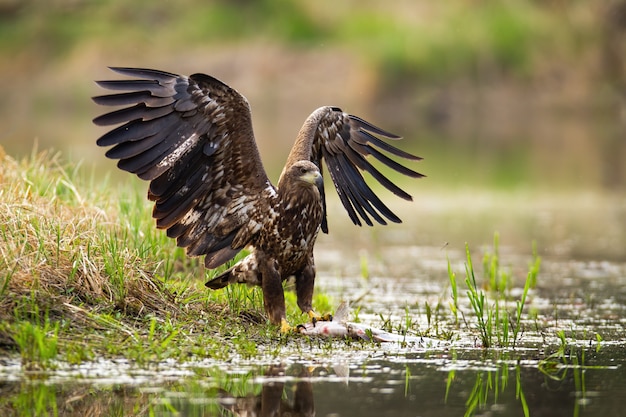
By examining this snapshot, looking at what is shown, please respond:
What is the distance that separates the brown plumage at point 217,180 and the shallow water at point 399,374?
0.70 meters

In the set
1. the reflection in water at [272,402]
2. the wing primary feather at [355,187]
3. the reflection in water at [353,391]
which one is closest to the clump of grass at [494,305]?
the reflection in water at [353,391]

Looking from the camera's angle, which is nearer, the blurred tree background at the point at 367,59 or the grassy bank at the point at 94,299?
the grassy bank at the point at 94,299

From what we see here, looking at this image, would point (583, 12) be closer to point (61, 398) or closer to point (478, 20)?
point (478, 20)

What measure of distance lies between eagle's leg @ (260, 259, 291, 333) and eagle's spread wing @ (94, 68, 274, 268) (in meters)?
0.29

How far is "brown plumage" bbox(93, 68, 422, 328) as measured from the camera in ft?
25.6

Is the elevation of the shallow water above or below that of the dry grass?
below

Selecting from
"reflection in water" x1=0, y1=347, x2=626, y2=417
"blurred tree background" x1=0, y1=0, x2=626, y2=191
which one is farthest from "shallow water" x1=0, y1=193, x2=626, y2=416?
"blurred tree background" x1=0, y1=0, x2=626, y2=191

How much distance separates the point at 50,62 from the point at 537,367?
3176 cm

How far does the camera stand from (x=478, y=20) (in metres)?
34.9

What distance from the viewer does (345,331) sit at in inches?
304

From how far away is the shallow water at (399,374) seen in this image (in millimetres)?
5980

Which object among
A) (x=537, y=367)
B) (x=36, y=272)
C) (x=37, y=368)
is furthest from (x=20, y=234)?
(x=537, y=367)

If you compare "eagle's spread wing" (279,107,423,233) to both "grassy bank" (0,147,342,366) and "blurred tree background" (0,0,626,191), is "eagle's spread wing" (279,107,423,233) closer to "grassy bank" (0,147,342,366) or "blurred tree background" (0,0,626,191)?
"grassy bank" (0,147,342,366)

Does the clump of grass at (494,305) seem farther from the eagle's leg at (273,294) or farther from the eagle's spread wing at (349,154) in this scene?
the eagle's leg at (273,294)
